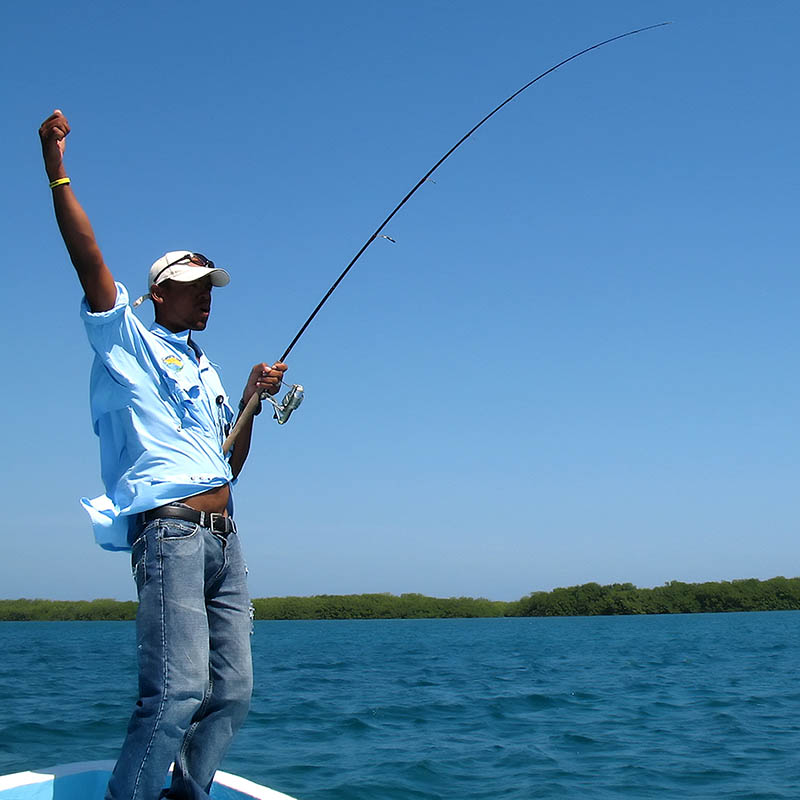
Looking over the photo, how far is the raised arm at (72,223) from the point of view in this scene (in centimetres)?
234

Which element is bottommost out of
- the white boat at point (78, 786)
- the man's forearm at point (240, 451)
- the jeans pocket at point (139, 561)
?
the white boat at point (78, 786)

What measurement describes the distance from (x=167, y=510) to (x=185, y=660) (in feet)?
1.40

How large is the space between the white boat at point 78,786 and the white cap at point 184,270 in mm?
1695

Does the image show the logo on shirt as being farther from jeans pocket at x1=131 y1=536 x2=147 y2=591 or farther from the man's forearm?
jeans pocket at x1=131 y1=536 x2=147 y2=591

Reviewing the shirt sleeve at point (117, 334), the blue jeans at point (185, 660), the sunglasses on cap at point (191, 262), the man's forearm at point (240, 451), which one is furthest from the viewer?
the man's forearm at point (240, 451)

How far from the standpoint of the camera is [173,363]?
8.75 feet

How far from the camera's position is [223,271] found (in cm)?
283

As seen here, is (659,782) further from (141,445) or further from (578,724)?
(141,445)

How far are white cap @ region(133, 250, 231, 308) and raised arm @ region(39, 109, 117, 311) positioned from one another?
36 cm

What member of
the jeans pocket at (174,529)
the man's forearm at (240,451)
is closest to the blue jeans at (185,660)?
the jeans pocket at (174,529)

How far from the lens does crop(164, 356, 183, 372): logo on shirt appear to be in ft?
8.64

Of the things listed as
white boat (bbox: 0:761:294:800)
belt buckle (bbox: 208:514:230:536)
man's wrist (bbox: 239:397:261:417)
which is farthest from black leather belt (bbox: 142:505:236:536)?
white boat (bbox: 0:761:294:800)

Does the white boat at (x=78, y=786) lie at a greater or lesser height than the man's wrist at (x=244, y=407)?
lesser

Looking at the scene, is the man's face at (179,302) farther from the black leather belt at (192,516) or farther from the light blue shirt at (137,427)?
the black leather belt at (192,516)
